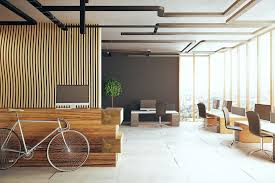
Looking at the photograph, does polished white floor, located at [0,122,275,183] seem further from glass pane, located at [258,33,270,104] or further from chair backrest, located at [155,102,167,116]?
chair backrest, located at [155,102,167,116]

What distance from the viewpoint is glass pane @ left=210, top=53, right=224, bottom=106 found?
13992mm

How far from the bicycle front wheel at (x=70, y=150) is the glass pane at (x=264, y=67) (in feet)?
20.9

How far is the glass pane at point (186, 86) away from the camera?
1445 centimetres

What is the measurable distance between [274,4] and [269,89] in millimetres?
3544

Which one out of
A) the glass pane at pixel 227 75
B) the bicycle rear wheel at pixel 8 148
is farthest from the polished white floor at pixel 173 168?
the glass pane at pixel 227 75

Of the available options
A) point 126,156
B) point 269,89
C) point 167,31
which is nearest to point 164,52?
point 167,31

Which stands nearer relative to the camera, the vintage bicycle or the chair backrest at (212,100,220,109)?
the vintage bicycle

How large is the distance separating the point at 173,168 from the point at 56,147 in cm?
223

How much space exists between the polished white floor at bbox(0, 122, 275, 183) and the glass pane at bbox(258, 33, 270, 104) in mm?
2139

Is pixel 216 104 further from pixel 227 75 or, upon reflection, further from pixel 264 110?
pixel 264 110

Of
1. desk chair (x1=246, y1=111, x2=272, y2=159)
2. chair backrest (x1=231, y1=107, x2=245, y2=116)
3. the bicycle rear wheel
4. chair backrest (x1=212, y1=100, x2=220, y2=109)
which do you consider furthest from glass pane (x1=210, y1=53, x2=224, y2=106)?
the bicycle rear wheel

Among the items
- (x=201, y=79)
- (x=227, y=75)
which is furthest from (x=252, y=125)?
(x=201, y=79)

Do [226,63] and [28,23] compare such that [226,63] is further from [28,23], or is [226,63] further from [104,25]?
[28,23]

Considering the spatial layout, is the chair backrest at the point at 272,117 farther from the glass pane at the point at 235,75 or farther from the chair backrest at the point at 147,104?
the chair backrest at the point at 147,104
